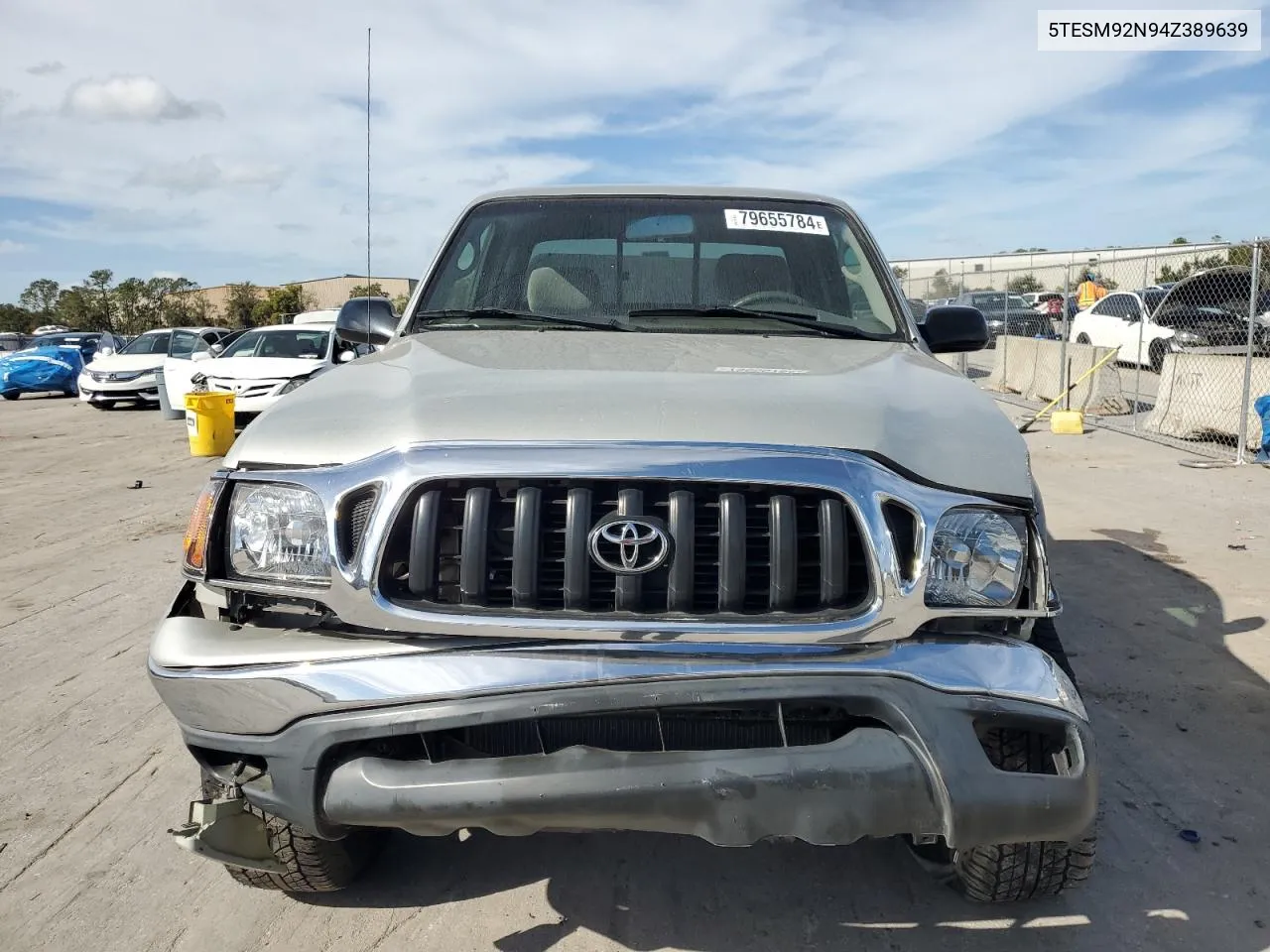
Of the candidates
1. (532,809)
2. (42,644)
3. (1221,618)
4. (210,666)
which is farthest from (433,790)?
(1221,618)

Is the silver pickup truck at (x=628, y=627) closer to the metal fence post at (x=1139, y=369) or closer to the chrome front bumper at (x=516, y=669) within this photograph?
the chrome front bumper at (x=516, y=669)

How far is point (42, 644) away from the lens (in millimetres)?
4848

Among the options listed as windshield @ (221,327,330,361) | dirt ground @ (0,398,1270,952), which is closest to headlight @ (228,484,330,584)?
dirt ground @ (0,398,1270,952)

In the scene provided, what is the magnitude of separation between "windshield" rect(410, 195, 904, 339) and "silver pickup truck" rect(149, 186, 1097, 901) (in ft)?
3.42

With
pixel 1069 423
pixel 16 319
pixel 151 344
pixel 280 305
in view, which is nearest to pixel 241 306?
pixel 280 305

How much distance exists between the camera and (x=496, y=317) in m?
3.33

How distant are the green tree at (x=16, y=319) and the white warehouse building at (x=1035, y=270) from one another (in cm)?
5603

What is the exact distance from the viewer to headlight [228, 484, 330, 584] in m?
2.17

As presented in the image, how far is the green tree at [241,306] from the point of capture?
63.9 metres

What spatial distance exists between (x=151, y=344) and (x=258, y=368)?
760 cm

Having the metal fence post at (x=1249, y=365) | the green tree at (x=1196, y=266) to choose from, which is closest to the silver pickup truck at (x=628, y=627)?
the metal fence post at (x=1249, y=365)

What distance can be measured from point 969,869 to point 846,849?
1.58 ft

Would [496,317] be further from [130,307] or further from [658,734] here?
[130,307]

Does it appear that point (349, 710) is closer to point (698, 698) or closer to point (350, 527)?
point (350, 527)
